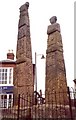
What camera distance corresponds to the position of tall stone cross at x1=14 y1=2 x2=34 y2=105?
38.2 ft

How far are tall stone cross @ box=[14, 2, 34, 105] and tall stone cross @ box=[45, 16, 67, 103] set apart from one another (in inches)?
53.3

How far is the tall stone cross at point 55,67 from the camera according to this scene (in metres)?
10.2

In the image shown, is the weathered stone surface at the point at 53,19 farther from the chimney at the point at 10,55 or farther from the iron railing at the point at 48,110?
the chimney at the point at 10,55

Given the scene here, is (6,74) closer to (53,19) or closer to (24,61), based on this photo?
(24,61)

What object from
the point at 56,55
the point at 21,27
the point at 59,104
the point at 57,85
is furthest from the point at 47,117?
the point at 21,27

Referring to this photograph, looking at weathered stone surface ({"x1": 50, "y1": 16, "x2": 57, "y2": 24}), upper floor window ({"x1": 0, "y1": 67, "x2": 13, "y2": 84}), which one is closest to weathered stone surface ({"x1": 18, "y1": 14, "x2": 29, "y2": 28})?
weathered stone surface ({"x1": 50, "y1": 16, "x2": 57, "y2": 24})

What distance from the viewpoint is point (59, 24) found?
37.5 feet

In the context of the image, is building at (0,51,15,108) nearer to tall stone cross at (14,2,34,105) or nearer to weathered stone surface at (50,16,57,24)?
tall stone cross at (14,2,34,105)

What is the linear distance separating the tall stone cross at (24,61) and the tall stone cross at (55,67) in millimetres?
1353

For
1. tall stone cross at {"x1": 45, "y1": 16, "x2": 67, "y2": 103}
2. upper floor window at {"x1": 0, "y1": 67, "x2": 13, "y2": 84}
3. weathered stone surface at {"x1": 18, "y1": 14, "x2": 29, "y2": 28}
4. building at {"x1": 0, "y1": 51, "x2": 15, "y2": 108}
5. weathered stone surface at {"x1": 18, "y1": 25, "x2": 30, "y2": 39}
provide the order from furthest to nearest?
upper floor window at {"x1": 0, "y1": 67, "x2": 13, "y2": 84}
building at {"x1": 0, "y1": 51, "x2": 15, "y2": 108}
weathered stone surface at {"x1": 18, "y1": 14, "x2": 29, "y2": 28}
weathered stone surface at {"x1": 18, "y1": 25, "x2": 30, "y2": 39}
tall stone cross at {"x1": 45, "y1": 16, "x2": 67, "y2": 103}

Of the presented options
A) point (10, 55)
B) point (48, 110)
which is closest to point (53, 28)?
point (48, 110)

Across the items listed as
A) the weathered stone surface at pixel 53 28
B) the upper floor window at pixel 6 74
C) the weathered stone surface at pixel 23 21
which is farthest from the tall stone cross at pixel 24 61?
the upper floor window at pixel 6 74

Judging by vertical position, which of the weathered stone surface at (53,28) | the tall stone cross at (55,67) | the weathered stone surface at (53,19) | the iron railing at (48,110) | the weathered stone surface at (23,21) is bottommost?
the iron railing at (48,110)

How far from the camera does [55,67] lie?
1045 centimetres
